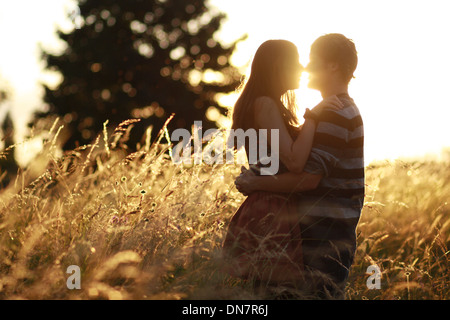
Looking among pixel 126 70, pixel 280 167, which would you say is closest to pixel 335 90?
pixel 280 167

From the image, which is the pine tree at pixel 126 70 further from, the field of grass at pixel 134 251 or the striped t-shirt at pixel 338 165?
the striped t-shirt at pixel 338 165

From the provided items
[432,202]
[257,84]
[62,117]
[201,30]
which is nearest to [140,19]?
[201,30]

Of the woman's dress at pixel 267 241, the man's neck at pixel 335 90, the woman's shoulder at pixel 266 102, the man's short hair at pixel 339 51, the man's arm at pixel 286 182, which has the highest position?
the man's short hair at pixel 339 51

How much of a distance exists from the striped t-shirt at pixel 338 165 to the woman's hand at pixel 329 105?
0.02 meters

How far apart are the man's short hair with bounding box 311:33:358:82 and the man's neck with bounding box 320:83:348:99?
47 mm

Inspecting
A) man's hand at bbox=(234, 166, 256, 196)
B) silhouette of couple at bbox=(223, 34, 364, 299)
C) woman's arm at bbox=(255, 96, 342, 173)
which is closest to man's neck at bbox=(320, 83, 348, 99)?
silhouette of couple at bbox=(223, 34, 364, 299)

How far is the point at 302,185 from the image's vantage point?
7.64 ft

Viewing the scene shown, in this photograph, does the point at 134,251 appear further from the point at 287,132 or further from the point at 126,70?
the point at 126,70

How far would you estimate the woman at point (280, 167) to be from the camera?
2295 mm

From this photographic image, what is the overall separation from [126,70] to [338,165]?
16302 mm

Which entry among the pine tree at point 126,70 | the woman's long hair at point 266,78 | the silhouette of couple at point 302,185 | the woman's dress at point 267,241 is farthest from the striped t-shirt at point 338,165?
the pine tree at point 126,70

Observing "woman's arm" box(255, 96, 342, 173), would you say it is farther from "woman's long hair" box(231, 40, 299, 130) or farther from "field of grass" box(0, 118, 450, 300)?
"field of grass" box(0, 118, 450, 300)

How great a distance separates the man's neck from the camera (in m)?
2.52

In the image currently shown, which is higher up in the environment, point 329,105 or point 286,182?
point 329,105
